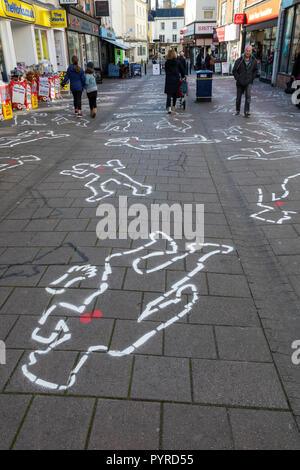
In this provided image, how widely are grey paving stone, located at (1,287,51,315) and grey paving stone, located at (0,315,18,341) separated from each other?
0.17ft

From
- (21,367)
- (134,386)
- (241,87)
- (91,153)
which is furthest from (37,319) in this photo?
(241,87)

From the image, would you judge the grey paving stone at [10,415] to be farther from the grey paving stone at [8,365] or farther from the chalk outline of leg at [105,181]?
the chalk outline of leg at [105,181]

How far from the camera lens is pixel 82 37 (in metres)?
25.9

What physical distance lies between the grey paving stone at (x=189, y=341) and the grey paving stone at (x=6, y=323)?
47.6 inches

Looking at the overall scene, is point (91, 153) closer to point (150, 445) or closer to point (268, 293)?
point (268, 293)

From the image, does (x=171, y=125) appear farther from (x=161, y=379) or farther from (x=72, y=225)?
(x=161, y=379)

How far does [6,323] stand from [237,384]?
1791mm

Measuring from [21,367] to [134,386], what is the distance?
79 cm

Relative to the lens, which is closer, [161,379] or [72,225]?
[161,379]

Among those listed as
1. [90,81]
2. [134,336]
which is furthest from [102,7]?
[134,336]

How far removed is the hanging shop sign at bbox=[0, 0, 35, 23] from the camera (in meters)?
13.5

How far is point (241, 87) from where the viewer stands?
36.8ft

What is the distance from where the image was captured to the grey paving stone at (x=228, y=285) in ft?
10.7

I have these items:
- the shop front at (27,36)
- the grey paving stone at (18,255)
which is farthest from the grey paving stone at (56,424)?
the shop front at (27,36)
